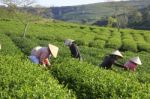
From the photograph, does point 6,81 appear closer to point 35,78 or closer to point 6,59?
point 35,78

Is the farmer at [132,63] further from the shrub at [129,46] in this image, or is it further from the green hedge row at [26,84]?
the shrub at [129,46]

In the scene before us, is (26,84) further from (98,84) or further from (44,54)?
(44,54)

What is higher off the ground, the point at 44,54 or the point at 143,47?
the point at 44,54

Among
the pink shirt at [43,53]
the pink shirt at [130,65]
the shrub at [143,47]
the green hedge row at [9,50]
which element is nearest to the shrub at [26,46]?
the green hedge row at [9,50]

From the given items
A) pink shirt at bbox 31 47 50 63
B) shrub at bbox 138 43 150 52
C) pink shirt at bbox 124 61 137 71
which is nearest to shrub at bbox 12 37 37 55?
pink shirt at bbox 124 61 137 71

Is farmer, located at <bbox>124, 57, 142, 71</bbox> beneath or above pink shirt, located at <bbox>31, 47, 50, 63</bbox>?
beneath

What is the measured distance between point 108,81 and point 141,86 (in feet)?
2.86

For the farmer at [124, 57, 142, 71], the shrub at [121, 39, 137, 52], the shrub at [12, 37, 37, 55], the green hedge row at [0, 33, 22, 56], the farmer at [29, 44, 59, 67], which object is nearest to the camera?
the farmer at [29, 44, 59, 67]

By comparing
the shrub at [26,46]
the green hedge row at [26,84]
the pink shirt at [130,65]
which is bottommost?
the shrub at [26,46]

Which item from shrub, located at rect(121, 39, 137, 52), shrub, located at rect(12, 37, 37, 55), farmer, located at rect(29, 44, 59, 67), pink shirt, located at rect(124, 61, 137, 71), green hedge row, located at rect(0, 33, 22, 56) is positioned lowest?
shrub, located at rect(121, 39, 137, 52)

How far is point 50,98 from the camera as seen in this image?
833 cm

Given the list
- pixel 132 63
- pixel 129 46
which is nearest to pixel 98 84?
pixel 132 63

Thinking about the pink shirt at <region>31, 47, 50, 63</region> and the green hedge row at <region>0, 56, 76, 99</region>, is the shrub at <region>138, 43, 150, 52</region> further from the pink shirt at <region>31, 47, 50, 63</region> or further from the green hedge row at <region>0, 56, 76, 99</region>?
the green hedge row at <region>0, 56, 76, 99</region>

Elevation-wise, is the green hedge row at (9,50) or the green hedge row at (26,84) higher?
the green hedge row at (26,84)
